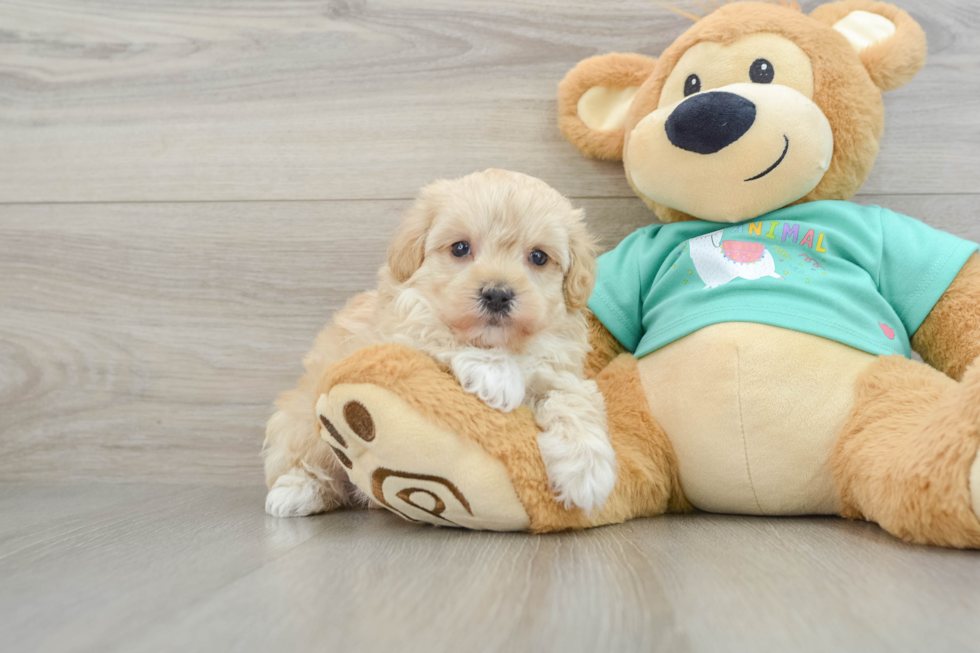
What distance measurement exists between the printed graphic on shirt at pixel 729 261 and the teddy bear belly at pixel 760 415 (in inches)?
3.7

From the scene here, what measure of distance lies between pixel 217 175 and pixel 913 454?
1.40 metres

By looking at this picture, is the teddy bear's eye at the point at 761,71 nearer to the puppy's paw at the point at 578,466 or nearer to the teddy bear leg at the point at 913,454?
the teddy bear leg at the point at 913,454

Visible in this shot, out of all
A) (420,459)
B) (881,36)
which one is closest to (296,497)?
(420,459)

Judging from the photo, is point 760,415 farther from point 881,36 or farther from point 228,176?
point 228,176

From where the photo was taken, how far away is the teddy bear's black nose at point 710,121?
3.49 feet

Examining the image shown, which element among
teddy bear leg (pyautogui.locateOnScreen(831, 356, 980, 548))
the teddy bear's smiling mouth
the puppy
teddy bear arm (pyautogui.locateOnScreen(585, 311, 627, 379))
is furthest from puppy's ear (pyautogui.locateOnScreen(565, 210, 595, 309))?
teddy bear leg (pyautogui.locateOnScreen(831, 356, 980, 548))

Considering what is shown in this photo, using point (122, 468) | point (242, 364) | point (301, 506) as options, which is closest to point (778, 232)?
point (301, 506)

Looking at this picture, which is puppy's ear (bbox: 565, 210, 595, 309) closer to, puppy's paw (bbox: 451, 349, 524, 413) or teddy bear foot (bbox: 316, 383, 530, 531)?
puppy's paw (bbox: 451, 349, 524, 413)

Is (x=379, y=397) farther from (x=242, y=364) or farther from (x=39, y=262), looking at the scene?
(x=39, y=262)

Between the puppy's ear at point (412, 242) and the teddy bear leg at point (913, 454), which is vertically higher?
the puppy's ear at point (412, 242)

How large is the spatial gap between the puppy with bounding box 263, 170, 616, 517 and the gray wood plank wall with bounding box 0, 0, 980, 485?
0.40m

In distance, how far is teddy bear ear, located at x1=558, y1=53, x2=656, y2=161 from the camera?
1318 mm

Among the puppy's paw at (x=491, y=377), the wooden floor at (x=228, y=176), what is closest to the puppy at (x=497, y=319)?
the puppy's paw at (x=491, y=377)

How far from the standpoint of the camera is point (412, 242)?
103 cm
